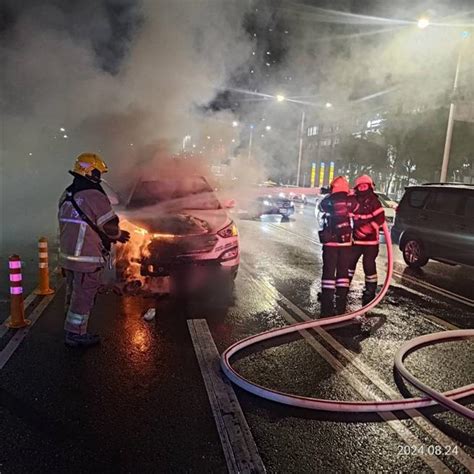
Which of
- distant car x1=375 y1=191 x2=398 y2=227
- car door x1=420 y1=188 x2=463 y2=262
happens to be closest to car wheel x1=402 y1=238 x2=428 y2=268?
car door x1=420 y1=188 x2=463 y2=262

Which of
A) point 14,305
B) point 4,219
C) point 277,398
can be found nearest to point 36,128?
point 4,219

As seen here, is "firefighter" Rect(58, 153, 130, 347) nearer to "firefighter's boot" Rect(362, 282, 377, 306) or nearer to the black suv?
"firefighter's boot" Rect(362, 282, 377, 306)

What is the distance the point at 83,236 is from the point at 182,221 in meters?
2.61

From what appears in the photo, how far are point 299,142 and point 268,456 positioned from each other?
2546 centimetres

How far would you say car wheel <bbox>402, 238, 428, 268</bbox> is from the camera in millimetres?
8680

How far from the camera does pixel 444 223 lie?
325 inches

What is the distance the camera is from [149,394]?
3342mm

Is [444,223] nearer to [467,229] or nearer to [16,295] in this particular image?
[467,229]

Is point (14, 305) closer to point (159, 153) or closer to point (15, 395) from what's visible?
point (15, 395)

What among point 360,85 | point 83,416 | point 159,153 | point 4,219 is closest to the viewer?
point 83,416

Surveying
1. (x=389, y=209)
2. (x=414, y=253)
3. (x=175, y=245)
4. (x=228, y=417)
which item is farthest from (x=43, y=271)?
(x=389, y=209)

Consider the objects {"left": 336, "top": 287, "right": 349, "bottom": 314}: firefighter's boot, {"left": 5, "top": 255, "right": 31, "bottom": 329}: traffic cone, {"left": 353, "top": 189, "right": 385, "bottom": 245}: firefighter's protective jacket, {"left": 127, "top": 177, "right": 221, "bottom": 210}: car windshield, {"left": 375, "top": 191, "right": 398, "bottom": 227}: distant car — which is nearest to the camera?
{"left": 5, "top": 255, "right": 31, "bottom": 329}: traffic cone

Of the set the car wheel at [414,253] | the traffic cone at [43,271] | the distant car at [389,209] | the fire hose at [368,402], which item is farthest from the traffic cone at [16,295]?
the distant car at [389,209]

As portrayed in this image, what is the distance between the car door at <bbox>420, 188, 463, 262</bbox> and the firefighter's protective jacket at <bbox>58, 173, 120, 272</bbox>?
6330mm
